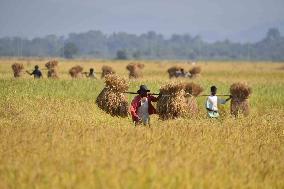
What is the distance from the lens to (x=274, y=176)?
372 inches

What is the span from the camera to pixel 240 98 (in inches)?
803

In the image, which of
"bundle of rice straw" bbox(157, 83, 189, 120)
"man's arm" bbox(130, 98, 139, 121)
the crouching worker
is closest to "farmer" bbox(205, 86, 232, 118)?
"bundle of rice straw" bbox(157, 83, 189, 120)

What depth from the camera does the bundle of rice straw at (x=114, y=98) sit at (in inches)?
681

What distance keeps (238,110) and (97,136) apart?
30.5 feet

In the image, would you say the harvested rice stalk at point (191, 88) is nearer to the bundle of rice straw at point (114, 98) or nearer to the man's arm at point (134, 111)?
the bundle of rice straw at point (114, 98)

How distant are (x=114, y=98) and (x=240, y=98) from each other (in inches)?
210

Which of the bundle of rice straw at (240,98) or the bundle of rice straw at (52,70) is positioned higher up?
the bundle of rice straw at (52,70)

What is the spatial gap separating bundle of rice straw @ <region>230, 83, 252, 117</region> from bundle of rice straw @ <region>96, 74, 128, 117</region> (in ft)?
15.2

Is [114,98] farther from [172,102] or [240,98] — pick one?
[240,98]

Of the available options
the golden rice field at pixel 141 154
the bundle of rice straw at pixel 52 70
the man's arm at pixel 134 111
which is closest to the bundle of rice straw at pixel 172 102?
the man's arm at pixel 134 111

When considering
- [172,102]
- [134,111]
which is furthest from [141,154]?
[172,102]

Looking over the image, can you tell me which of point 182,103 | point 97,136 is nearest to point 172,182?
point 97,136

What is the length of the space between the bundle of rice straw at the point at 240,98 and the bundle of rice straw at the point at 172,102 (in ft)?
13.0

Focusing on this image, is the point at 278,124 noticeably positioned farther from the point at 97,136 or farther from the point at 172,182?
the point at 172,182
